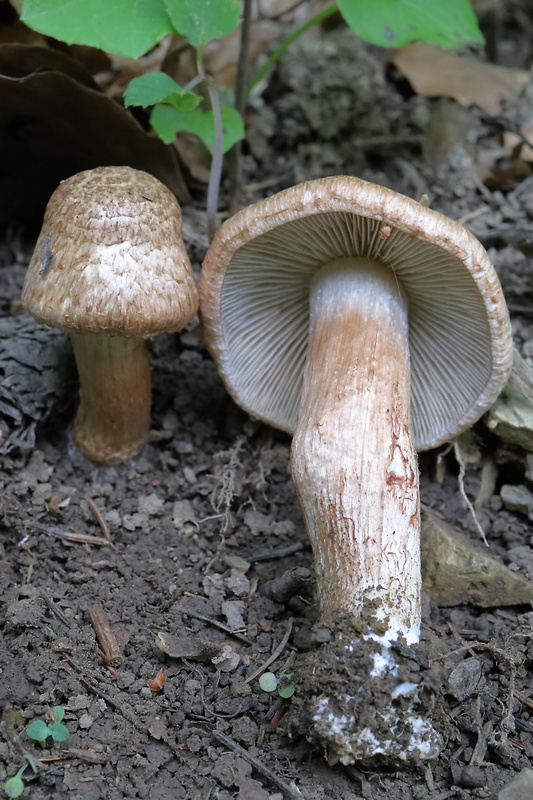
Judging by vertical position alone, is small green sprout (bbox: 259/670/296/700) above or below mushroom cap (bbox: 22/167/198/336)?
below

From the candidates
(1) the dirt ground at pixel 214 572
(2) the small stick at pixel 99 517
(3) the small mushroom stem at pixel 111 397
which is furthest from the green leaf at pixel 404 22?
(2) the small stick at pixel 99 517

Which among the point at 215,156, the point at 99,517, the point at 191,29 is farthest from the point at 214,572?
the point at 191,29

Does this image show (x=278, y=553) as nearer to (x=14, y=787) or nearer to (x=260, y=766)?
A: (x=260, y=766)

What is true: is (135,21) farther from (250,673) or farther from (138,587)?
(250,673)

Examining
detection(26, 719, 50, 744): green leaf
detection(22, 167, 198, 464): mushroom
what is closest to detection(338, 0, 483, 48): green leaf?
detection(22, 167, 198, 464): mushroom

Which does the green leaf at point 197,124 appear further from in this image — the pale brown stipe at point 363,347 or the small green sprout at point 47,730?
the small green sprout at point 47,730

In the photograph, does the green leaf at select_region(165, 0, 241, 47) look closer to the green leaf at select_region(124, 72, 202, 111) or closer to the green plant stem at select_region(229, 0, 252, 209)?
the green leaf at select_region(124, 72, 202, 111)
